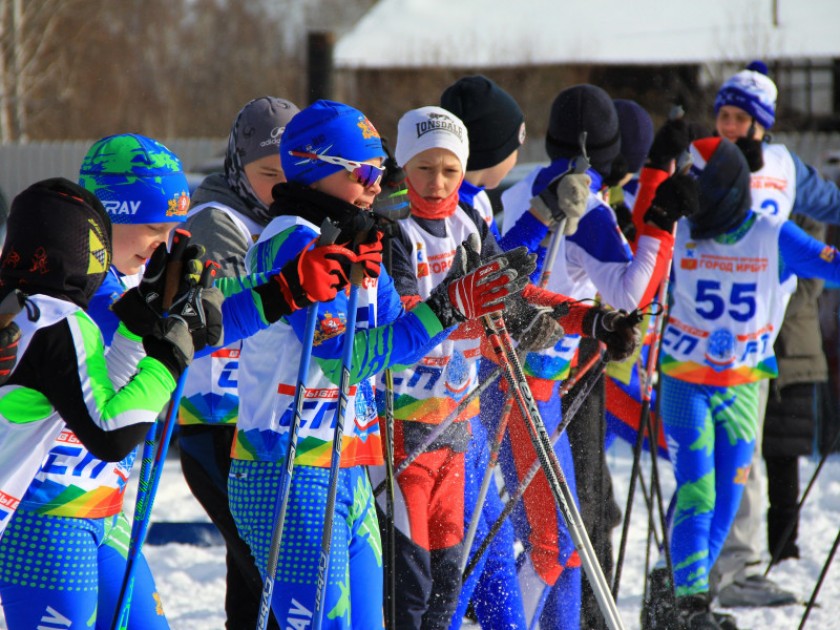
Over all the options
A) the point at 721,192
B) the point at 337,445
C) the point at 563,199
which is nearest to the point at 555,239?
the point at 563,199

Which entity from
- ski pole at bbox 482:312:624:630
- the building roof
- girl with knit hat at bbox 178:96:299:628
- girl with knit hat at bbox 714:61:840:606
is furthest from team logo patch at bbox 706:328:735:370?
the building roof

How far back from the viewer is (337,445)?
285 cm

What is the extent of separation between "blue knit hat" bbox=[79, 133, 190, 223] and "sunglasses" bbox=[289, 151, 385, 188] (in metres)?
0.36

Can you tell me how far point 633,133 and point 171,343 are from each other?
144 inches

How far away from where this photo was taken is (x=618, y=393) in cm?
548

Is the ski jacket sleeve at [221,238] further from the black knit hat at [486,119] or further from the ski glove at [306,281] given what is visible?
the black knit hat at [486,119]

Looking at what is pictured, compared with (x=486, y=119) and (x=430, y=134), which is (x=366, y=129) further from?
(x=486, y=119)

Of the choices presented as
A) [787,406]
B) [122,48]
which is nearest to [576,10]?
[122,48]

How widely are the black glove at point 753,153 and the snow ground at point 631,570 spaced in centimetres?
204

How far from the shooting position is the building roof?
2314 cm

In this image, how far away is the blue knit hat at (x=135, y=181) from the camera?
3.10 meters

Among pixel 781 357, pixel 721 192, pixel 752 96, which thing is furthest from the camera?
pixel 781 357

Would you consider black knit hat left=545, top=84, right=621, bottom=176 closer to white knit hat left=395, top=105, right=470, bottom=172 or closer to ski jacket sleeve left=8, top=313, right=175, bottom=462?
white knit hat left=395, top=105, right=470, bottom=172

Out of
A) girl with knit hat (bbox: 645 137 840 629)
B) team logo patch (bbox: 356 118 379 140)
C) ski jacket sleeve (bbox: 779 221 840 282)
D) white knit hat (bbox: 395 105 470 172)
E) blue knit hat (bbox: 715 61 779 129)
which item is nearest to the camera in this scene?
team logo patch (bbox: 356 118 379 140)
